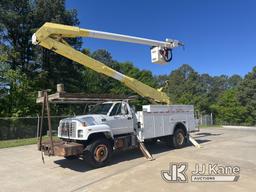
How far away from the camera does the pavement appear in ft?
20.5

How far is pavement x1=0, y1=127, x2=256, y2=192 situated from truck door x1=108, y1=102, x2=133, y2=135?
108 cm

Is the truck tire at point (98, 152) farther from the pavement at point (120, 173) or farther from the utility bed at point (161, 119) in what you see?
the utility bed at point (161, 119)

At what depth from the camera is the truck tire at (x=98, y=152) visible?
818cm

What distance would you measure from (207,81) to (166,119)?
9484 centimetres

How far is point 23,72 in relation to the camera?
26.4 metres

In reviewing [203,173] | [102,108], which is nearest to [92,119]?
[102,108]

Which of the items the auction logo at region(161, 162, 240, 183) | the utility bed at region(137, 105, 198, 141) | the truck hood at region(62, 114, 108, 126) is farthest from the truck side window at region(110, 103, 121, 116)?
the auction logo at region(161, 162, 240, 183)

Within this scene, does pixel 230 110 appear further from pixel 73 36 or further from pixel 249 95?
pixel 73 36

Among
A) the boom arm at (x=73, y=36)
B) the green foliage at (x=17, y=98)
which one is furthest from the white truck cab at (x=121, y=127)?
the green foliage at (x=17, y=98)

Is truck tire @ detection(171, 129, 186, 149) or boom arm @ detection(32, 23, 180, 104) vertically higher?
boom arm @ detection(32, 23, 180, 104)

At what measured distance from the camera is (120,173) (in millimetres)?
7480

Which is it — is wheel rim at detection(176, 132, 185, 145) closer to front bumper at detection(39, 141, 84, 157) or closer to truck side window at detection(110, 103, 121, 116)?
truck side window at detection(110, 103, 121, 116)

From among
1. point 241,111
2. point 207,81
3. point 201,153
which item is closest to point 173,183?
point 201,153

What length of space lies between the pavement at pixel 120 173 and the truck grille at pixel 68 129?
42.4 inches
